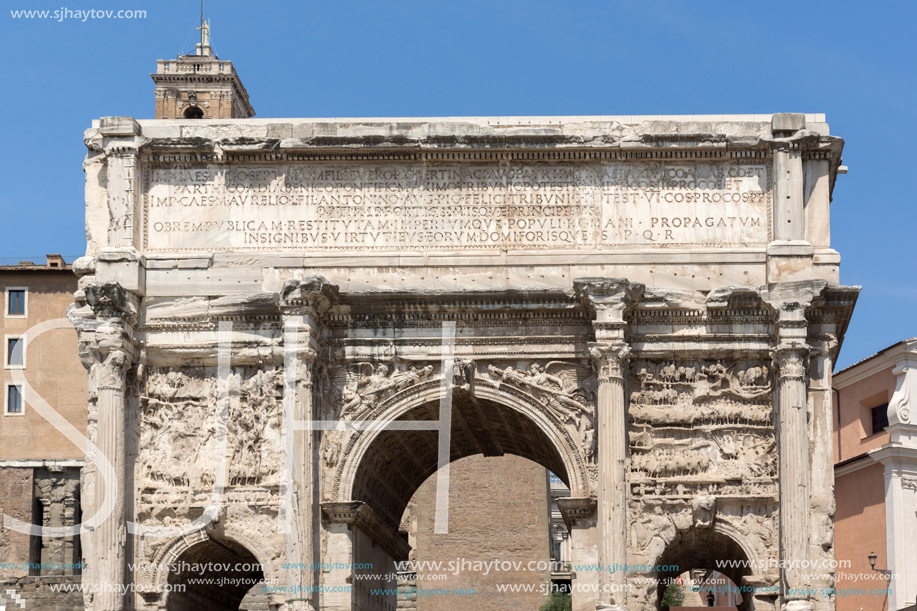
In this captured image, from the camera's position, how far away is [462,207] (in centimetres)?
2078

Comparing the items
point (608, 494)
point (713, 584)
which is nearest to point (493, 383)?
point (608, 494)

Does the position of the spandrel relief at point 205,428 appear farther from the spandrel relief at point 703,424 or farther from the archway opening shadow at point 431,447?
the spandrel relief at point 703,424

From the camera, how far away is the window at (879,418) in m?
31.0

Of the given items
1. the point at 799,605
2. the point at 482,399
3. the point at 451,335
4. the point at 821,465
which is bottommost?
the point at 799,605

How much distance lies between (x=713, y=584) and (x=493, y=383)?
71.1ft

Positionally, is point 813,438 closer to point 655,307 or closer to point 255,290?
point 655,307

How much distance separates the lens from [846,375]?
1261 inches

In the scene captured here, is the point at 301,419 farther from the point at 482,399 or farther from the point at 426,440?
the point at 426,440

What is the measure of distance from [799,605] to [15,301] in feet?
87.5

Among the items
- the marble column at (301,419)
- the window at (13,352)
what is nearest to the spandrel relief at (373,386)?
the marble column at (301,419)

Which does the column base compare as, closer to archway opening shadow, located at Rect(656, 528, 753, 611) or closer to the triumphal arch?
the triumphal arch

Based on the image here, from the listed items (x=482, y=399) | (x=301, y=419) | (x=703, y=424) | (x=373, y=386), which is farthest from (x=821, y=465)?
(x=301, y=419)

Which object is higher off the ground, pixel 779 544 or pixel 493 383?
pixel 493 383

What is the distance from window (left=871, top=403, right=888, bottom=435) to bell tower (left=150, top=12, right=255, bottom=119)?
29.4m
